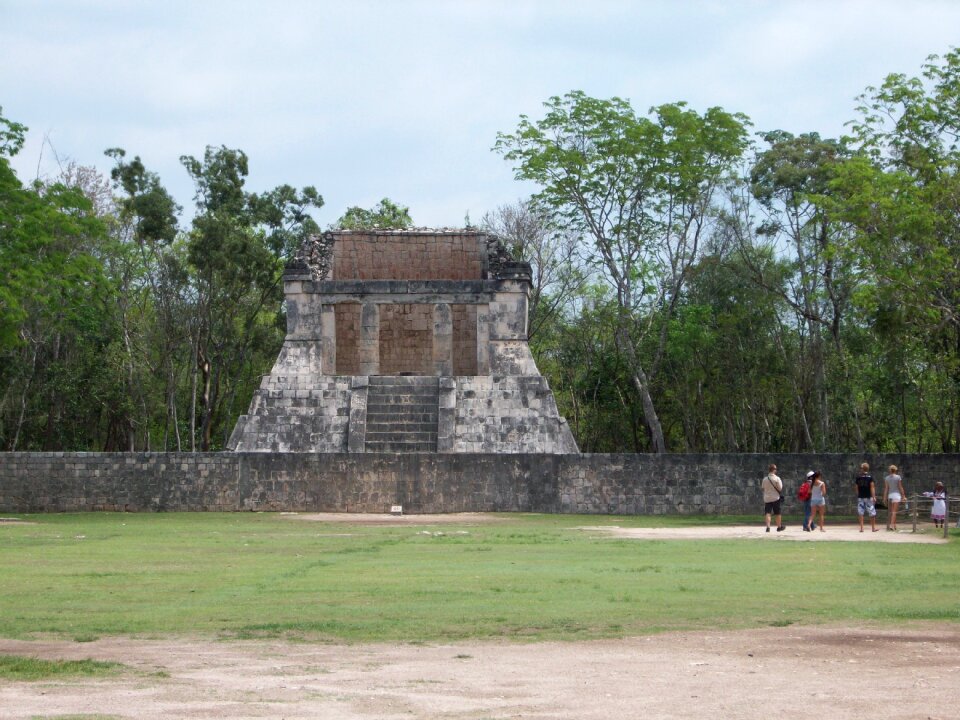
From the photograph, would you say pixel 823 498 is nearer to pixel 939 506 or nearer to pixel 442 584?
pixel 939 506

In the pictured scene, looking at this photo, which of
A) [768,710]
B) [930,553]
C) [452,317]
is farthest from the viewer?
[452,317]

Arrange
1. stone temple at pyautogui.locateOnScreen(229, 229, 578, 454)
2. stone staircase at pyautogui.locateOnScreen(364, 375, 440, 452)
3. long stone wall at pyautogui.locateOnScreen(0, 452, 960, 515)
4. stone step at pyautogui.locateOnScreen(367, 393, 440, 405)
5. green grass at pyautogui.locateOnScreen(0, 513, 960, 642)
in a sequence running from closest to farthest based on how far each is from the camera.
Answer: green grass at pyautogui.locateOnScreen(0, 513, 960, 642) → long stone wall at pyautogui.locateOnScreen(0, 452, 960, 515) → stone staircase at pyautogui.locateOnScreen(364, 375, 440, 452) → stone temple at pyautogui.locateOnScreen(229, 229, 578, 454) → stone step at pyautogui.locateOnScreen(367, 393, 440, 405)

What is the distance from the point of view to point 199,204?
143 ft

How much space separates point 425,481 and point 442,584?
500 inches

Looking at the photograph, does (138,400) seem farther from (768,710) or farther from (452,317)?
(768,710)

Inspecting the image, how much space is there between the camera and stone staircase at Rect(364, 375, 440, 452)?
29.7 meters

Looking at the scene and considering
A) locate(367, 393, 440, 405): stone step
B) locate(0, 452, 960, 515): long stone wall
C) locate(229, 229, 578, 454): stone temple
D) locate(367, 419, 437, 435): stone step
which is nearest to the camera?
locate(0, 452, 960, 515): long stone wall

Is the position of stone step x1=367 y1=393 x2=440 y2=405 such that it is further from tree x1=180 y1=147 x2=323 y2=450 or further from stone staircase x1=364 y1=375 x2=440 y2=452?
tree x1=180 y1=147 x2=323 y2=450

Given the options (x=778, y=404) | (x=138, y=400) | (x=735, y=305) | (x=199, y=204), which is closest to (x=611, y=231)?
(x=735, y=305)

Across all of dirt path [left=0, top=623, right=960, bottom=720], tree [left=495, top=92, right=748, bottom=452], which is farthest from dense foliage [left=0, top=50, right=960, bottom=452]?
dirt path [left=0, top=623, right=960, bottom=720]

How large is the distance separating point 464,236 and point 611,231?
22.3ft

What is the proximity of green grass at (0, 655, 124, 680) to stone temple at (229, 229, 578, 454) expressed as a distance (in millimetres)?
20557

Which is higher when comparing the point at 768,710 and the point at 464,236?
the point at 464,236

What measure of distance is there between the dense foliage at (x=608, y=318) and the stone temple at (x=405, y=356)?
17.8ft
